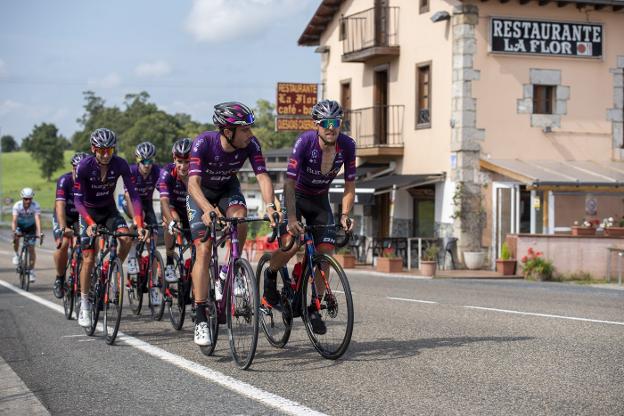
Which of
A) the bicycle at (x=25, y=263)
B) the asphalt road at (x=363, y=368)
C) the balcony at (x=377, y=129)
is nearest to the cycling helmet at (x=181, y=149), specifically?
the asphalt road at (x=363, y=368)

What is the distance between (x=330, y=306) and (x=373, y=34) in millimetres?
24561

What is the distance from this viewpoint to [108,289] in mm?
9562

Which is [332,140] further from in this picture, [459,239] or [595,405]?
[459,239]

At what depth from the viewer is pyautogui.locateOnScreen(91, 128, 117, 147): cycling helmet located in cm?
978

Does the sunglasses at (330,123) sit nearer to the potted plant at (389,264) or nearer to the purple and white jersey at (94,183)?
the purple and white jersey at (94,183)

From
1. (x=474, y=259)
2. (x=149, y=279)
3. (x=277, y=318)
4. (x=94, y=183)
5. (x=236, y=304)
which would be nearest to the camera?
(x=236, y=304)

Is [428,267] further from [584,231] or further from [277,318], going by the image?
[277,318]

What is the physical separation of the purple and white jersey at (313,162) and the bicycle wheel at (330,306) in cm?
73

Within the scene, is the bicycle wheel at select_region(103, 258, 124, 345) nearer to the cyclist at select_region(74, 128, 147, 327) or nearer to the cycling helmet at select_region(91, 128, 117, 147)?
the cyclist at select_region(74, 128, 147, 327)

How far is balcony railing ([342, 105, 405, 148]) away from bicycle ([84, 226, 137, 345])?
2102cm

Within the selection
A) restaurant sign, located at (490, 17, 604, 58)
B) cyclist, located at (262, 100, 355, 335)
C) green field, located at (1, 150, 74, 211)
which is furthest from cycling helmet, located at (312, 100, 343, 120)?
green field, located at (1, 150, 74, 211)

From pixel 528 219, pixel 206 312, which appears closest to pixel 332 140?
pixel 206 312

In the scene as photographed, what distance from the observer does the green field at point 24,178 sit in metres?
120

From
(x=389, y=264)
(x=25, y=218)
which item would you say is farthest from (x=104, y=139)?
(x=389, y=264)
